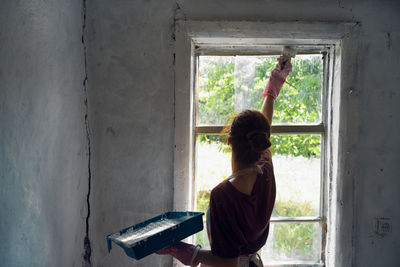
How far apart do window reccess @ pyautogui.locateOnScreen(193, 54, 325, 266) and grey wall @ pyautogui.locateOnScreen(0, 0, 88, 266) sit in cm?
70

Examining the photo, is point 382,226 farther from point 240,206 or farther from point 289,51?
Result: point 289,51

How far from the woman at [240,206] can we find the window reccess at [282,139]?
0.50m

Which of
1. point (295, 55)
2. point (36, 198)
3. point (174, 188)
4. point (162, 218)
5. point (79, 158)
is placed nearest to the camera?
point (36, 198)

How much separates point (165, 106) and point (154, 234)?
74 cm

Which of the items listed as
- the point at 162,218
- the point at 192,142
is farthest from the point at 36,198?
the point at 192,142

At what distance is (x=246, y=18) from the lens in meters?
1.64

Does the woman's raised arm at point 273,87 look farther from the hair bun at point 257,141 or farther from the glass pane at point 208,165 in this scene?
the hair bun at point 257,141

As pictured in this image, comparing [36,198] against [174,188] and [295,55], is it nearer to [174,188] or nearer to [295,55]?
[174,188]

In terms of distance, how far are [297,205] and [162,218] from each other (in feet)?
3.08

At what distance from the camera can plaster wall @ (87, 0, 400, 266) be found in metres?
1.62

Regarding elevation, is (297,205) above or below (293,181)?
below

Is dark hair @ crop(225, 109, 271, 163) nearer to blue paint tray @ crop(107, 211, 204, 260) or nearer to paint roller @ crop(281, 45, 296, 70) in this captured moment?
blue paint tray @ crop(107, 211, 204, 260)

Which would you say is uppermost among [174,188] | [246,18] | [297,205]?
[246,18]

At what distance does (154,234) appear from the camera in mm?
1126
